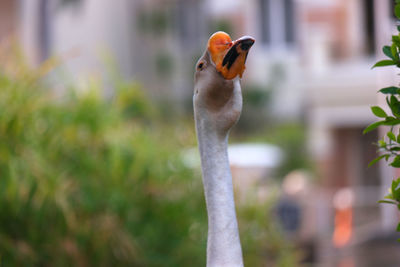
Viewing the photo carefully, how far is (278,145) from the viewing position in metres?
15.6

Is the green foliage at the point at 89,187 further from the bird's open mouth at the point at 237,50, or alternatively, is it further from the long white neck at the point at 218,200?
the bird's open mouth at the point at 237,50

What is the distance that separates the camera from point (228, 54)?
1.51 meters

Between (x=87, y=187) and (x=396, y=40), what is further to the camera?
(x=87, y=187)

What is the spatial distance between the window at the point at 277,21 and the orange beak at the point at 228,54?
55.0 ft

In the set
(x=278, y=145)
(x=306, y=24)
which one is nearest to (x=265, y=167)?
(x=278, y=145)

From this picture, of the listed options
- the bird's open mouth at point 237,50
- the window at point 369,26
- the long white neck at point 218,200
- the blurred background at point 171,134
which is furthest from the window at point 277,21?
the bird's open mouth at point 237,50

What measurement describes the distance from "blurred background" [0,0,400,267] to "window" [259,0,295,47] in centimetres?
3

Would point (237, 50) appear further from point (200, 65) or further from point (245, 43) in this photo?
point (200, 65)

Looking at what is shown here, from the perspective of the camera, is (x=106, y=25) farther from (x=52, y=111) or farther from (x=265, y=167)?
(x=52, y=111)

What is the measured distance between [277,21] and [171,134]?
14112 millimetres

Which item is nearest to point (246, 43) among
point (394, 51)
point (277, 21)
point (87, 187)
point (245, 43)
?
point (245, 43)

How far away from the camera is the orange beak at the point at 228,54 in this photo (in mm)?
1491

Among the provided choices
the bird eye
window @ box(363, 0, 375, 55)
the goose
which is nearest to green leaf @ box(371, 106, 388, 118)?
the goose

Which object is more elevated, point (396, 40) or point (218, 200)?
point (396, 40)
